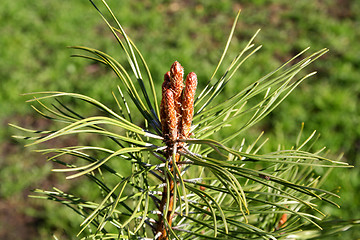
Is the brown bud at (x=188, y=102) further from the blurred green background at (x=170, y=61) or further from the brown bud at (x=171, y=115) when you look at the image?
the blurred green background at (x=170, y=61)

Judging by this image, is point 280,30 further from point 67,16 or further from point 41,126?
point 41,126

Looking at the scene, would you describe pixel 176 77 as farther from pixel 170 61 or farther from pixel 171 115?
pixel 170 61

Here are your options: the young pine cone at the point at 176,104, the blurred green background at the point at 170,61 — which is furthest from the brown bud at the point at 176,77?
the blurred green background at the point at 170,61

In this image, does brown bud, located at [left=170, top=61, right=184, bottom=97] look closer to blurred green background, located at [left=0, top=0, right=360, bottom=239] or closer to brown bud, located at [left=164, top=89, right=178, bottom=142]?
brown bud, located at [left=164, top=89, right=178, bottom=142]

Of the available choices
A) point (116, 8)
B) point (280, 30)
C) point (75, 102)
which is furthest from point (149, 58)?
point (280, 30)

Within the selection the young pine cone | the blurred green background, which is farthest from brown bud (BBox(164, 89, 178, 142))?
the blurred green background

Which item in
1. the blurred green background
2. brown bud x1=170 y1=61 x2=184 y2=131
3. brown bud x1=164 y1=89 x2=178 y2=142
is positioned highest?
brown bud x1=170 y1=61 x2=184 y2=131
